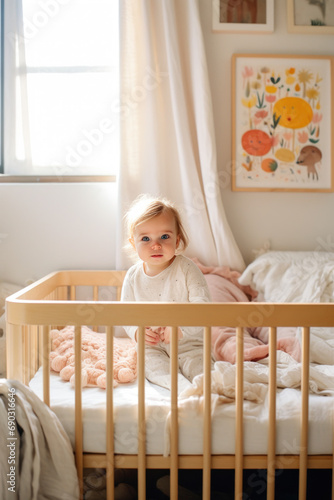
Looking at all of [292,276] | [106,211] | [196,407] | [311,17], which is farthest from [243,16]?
[196,407]

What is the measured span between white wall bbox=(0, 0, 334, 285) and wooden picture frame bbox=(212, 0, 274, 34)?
0.03m

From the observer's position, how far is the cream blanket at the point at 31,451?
126 cm

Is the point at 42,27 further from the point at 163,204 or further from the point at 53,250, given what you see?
the point at 163,204

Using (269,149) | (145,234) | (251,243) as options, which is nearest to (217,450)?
(145,234)

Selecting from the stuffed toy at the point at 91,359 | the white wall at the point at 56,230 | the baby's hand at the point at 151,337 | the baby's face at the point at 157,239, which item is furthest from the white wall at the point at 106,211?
the baby's hand at the point at 151,337

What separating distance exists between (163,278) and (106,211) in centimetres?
65

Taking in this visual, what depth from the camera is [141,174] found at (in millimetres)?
2279

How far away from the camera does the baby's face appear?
171cm

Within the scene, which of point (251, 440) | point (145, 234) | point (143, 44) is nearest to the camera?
point (251, 440)

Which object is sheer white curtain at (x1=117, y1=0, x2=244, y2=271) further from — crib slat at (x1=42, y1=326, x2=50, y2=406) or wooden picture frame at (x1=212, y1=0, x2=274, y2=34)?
crib slat at (x1=42, y1=326, x2=50, y2=406)

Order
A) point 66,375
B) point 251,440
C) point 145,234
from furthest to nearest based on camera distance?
1. point 145,234
2. point 66,375
3. point 251,440

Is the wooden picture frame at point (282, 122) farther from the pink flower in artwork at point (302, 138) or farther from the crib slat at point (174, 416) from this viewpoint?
the crib slat at point (174, 416)

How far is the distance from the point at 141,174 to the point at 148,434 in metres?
1.19

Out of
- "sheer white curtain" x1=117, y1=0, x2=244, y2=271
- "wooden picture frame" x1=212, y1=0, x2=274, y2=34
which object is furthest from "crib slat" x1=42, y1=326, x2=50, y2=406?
"wooden picture frame" x1=212, y1=0, x2=274, y2=34
